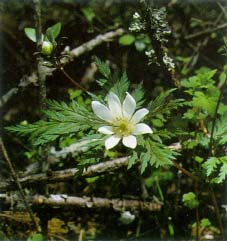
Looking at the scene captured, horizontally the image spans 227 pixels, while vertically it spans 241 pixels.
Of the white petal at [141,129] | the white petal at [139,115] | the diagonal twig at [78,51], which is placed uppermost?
the diagonal twig at [78,51]

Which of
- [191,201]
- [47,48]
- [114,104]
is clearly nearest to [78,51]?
[47,48]

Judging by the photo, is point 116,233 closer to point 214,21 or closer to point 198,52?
point 198,52

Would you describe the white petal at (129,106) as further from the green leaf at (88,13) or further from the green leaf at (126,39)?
the green leaf at (88,13)

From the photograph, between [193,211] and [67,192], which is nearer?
[193,211]

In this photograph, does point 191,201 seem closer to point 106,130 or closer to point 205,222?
point 205,222

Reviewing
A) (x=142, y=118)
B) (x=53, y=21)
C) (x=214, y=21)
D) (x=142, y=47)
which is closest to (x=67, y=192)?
(x=142, y=118)

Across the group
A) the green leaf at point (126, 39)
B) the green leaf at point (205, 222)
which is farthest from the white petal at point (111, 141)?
the green leaf at point (126, 39)

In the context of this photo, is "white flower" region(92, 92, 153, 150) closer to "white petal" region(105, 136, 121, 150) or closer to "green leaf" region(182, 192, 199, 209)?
"white petal" region(105, 136, 121, 150)
